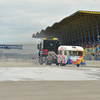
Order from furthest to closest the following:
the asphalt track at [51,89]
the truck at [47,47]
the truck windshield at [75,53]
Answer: the truck at [47,47]
the truck windshield at [75,53]
the asphalt track at [51,89]

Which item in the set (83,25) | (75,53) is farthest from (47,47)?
(83,25)

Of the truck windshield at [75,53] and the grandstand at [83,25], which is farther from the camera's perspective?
the grandstand at [83,25]

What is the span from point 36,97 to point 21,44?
113470 millimetres

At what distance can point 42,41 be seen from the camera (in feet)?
143

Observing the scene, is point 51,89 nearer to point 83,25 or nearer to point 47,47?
point 47,47

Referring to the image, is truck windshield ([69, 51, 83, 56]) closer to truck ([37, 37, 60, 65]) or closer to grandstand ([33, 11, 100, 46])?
truck ([37, 37, 60, 65])

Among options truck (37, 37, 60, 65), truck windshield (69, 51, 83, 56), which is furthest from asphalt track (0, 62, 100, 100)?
truck (37, 37, 60, 65)

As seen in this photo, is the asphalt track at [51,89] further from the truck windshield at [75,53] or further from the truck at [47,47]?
the truck at [47,47]

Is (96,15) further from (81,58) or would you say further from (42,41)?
(81,58)

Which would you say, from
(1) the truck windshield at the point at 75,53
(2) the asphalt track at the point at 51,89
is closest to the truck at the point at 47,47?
(1) the truck windshield at the point at 75,53

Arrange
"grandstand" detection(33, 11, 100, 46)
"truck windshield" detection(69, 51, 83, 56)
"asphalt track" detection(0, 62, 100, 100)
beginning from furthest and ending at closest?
"grandstand" detection(33, 11, 100, 46) < "truck windshield" detection(69, 51, 83, 56) < "asphalt track" detection(0, 62, 100, 100)

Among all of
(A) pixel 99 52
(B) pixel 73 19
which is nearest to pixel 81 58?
(A) pixel 99 52

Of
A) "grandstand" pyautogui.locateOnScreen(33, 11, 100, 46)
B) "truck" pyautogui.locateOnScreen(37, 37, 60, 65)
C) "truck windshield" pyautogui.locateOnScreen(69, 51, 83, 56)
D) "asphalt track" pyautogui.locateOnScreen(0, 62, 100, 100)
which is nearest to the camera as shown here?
"asphalt track" pyautogui.locateOnScreen(0, 62, 100, 100)

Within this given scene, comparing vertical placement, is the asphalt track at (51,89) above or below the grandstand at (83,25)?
below
